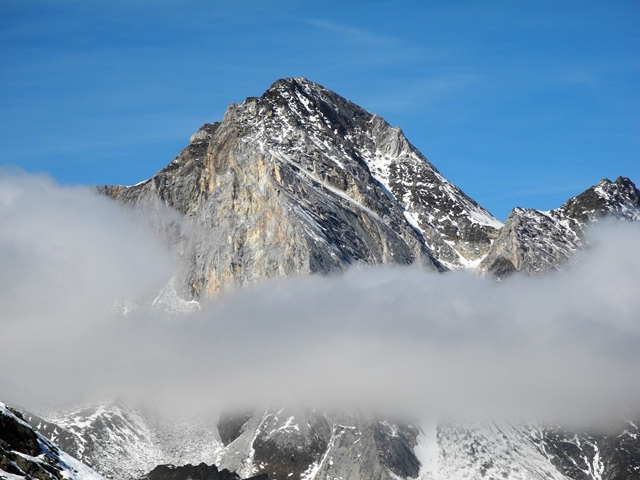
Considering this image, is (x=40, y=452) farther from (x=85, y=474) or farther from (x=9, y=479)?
(x=9, y=479)

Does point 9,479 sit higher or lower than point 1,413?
lower

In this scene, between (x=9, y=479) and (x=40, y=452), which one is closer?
(x=9, y=479)

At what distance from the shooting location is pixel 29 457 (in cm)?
8912

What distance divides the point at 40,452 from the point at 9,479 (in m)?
11.6

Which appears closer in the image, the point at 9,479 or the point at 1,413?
the point at 9,479

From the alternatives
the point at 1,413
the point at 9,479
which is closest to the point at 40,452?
the point at 1,413

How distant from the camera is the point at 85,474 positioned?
9506 cm

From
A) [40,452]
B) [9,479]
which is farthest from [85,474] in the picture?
[9,479]

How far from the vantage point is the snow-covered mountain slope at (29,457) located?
8475 cm

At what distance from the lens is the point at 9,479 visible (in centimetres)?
8106

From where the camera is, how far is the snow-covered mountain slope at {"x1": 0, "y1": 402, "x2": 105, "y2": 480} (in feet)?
278

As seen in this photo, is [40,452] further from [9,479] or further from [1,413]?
[9,479]

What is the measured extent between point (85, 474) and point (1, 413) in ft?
29.5
